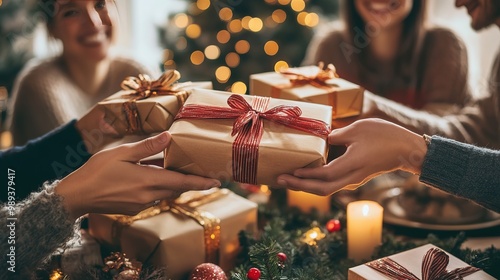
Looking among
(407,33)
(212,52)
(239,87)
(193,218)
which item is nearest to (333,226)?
(193,218)

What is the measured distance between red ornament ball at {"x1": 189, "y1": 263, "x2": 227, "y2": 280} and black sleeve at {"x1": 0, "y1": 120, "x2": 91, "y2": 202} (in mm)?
437

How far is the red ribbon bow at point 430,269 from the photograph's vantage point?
868 mm

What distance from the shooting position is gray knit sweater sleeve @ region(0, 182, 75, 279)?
0.86 m

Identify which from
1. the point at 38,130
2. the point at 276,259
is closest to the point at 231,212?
the point at 276,259

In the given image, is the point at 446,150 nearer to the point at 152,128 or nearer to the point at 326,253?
the point at 326,253

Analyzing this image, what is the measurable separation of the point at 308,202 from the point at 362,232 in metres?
0.24

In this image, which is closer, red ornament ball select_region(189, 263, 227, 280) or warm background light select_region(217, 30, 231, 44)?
red ornament ball select_region(189, 263, 227, 280)

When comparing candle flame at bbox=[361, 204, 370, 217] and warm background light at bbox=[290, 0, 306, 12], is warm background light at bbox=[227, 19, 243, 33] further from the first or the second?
candle flame at bbox=[361, 204, 370, 217]

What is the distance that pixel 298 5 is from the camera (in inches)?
110

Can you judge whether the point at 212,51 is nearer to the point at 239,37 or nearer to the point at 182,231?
the point at 239,37

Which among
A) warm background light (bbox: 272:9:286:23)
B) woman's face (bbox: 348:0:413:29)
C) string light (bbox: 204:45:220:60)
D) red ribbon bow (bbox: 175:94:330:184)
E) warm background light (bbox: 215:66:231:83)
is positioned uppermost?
woman's face (bbox: 348:0:413:29)

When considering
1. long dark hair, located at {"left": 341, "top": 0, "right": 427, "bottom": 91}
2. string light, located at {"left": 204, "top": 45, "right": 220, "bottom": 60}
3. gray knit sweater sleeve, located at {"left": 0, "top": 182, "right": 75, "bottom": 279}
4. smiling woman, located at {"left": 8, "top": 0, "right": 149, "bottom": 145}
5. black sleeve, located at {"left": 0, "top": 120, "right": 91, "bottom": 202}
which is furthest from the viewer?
string light, located at {"left": 204, "top": 45, "right": 220, "bottom": 60}

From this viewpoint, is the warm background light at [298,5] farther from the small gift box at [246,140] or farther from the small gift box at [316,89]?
the small gift box at [246,140]

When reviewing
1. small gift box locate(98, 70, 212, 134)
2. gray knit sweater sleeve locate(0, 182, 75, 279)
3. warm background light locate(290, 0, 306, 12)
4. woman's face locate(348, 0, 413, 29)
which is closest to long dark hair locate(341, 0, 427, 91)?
woman's face locate(348, 0, 413, 29)
